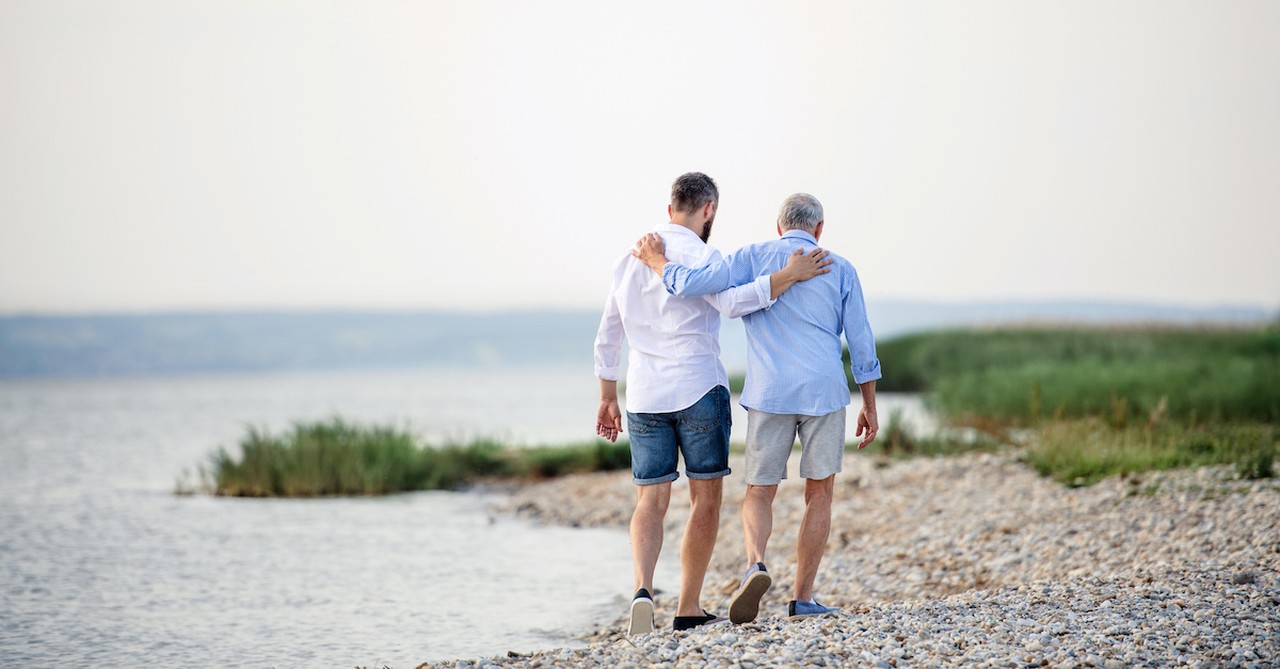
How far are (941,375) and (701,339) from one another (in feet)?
80.3

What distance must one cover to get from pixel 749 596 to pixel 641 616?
48 cm

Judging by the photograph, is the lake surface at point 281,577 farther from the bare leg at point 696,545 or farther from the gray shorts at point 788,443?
the gray shorts at point 788,443

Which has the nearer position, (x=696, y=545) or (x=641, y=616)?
(x=641, y=616)

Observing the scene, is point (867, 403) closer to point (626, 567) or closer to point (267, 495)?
point (626, 567)

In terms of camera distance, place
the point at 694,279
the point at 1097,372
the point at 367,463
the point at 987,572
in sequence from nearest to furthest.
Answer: the point at 694,279 < the point at 987,572 < the point at 367,463 < the point at 1097,372

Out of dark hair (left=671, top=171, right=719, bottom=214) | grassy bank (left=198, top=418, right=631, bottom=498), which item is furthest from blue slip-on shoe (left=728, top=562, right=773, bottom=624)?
grassy bank (left=198, top=418, right=631, bottom=498)

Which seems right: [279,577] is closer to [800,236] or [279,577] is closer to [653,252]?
[653,252]

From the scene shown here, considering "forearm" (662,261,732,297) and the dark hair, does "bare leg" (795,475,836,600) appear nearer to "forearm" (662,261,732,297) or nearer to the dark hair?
"forearm" (662,261,732,297)

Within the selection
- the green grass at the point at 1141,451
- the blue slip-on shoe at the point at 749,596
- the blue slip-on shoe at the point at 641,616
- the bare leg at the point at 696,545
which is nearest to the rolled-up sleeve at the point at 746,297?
the bare leg at the point at 696,545

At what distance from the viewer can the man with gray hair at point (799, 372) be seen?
4793 millimetres

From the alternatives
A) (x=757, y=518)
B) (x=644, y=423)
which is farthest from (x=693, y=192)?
(x=757, y=518)

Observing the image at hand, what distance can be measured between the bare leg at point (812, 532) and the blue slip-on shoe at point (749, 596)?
0.30 m

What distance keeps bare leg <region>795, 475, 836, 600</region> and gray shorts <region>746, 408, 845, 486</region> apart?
0.30 feet

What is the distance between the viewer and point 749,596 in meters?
4.70
